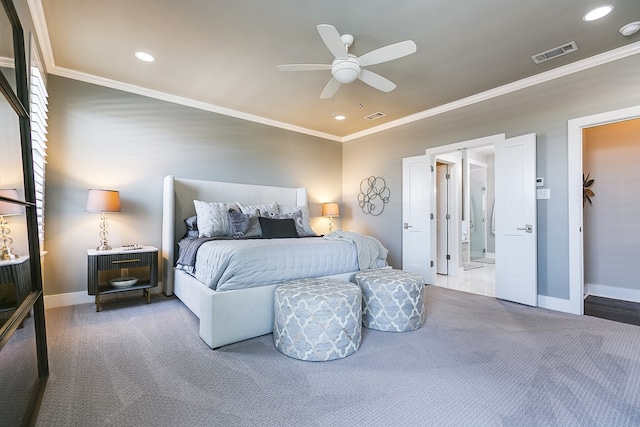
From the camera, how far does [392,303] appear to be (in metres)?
2.68

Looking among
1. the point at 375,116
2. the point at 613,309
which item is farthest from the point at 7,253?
the point at 613,309

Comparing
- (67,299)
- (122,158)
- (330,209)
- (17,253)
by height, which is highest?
(122,158)

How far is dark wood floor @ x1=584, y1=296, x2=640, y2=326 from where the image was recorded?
3137 mm

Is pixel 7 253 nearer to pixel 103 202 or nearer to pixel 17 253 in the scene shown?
pixel 17 253

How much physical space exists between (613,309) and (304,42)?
4.64 metres

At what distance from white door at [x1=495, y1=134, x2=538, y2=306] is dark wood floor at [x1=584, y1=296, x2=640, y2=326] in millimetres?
628

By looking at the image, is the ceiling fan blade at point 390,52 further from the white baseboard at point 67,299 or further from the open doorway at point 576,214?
the white baseboard at point 67,299

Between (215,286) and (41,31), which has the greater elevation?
(41,31)

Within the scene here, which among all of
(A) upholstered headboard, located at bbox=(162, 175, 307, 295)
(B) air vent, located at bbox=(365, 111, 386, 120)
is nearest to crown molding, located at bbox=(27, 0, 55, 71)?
A: (A) upholstered headboard, located at bbox=(162, 175, 307, 295)

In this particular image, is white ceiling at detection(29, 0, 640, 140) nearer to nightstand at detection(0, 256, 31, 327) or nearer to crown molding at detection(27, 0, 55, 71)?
crown molding at detection(27, 0, 55, 71)

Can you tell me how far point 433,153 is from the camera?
465 cm

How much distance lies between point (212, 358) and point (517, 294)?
3.59m

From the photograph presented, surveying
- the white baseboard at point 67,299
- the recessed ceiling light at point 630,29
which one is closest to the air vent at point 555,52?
the recessed ceiling light at point 630,29

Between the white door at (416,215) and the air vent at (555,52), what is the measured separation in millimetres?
1843
